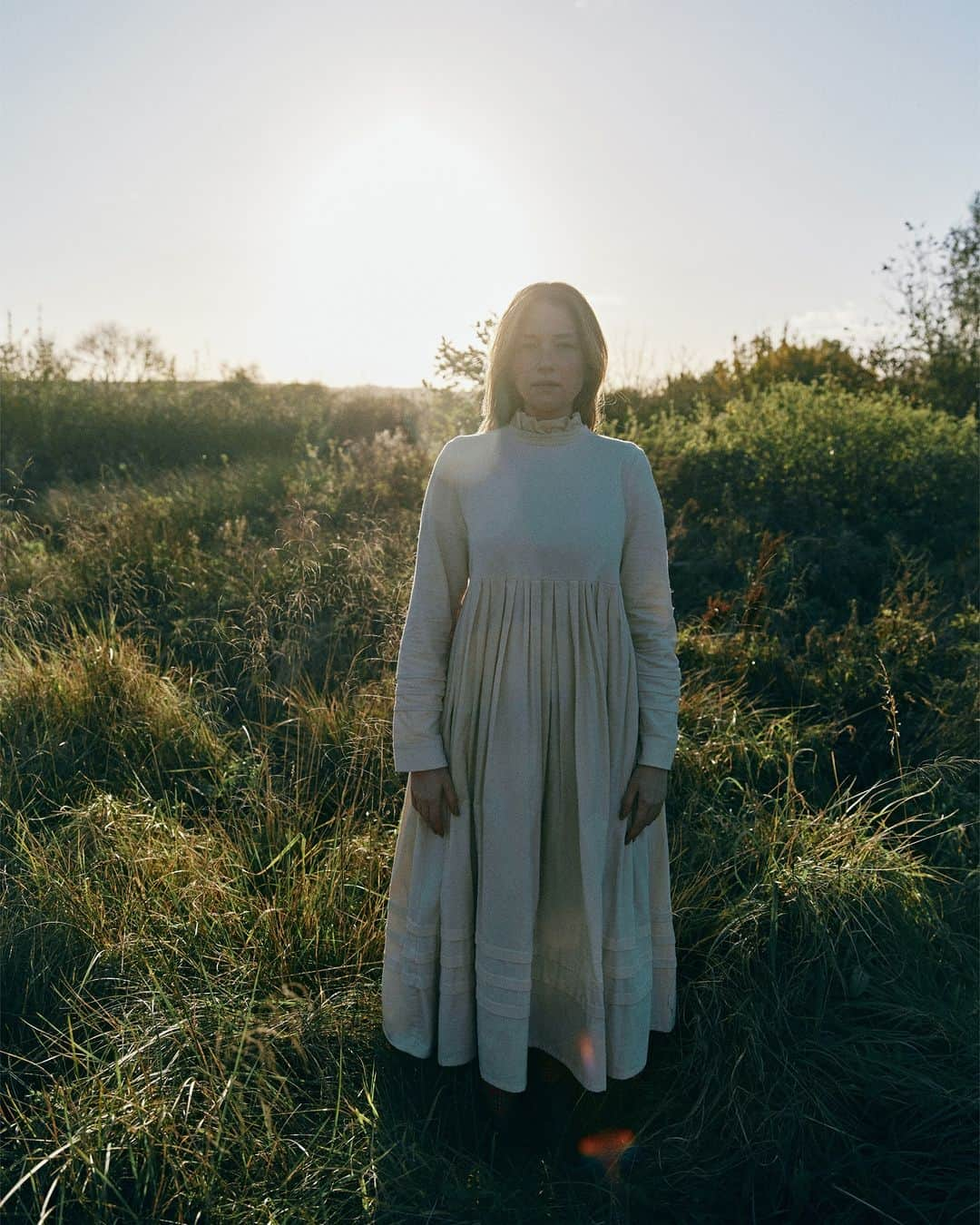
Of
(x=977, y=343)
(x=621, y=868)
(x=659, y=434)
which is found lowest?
(x=621, y=868)

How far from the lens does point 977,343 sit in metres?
10.9

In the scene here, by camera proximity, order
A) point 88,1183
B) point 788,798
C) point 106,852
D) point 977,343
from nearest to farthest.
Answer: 1. point 88,1183
2. point 106,852
3. point 788,798
4. point 977,343

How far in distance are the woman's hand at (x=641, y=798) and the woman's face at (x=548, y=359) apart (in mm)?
834

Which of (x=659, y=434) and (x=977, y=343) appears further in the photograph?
(x=977, y=343)

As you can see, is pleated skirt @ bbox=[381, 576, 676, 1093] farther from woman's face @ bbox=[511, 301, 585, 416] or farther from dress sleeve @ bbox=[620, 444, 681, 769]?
woman's face @ bbox=[511, 301, 585, 416]

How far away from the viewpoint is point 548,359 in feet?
6.14

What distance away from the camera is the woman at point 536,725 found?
6.05 feet

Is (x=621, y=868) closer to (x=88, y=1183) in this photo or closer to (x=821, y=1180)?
(x=821, y=1180)

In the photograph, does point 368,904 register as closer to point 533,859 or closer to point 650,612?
point 533,859

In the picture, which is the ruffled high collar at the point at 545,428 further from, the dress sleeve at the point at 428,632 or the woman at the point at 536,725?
the dress sleeve at the point at 428,632

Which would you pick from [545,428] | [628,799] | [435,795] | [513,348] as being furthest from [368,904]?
[513,348]

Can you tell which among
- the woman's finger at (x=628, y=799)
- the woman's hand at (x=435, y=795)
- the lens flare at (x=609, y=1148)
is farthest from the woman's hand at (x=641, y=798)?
the lens flare at (x=609, y=1148)

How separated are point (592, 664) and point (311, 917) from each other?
1.20m

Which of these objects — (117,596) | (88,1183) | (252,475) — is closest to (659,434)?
(252,475)
